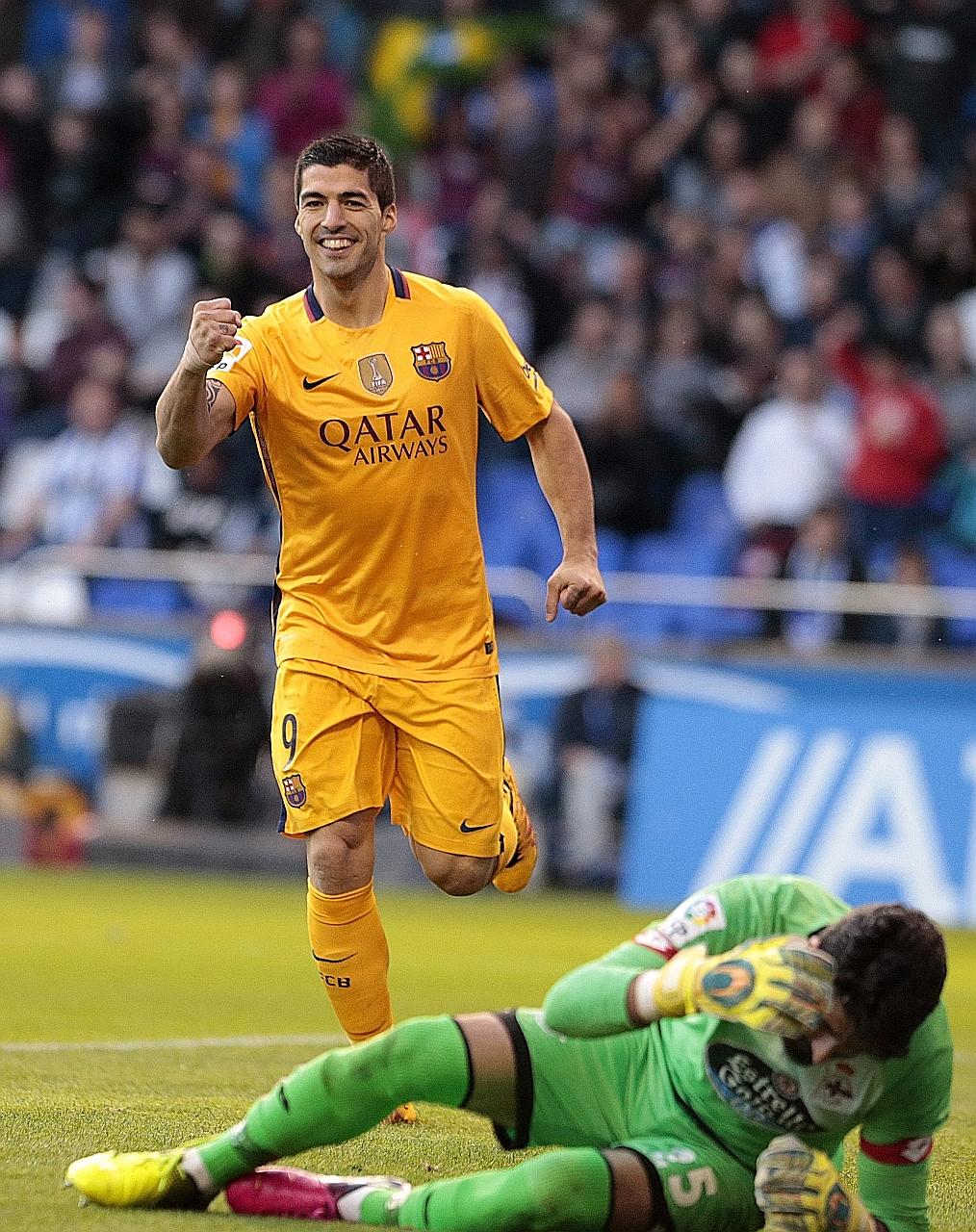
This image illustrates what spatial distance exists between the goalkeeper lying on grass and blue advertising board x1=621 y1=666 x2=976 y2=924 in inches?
319

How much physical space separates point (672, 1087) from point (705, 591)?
10867 mm

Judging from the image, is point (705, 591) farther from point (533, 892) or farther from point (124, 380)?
point (124, 380)

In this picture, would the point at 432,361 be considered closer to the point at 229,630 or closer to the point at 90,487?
the point at 229,630

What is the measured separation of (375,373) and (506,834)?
4.58ft

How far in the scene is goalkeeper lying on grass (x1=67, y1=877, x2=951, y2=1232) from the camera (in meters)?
4.01

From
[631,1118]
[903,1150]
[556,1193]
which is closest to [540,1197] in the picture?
[556,1193]

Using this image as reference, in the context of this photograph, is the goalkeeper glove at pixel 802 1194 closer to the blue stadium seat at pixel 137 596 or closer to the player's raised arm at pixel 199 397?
the player's raised arm at pixel 199 397

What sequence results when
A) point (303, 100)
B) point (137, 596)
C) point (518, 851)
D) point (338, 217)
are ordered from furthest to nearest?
1. point (303, 100)
2. point (137, 596)
3. point (518, 851)
4. point (338, 217)

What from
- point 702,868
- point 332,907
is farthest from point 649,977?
point 702,868

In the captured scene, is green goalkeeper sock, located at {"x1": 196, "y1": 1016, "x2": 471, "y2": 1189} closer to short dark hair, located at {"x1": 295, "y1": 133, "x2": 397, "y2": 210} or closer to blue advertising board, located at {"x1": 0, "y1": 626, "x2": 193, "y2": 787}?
short dark hair, located at {"x1": 295, "y1": 133, "x2": 397, "y2": 210}

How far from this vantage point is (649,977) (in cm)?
407

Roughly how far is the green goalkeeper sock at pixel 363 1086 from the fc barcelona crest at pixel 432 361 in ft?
7.89

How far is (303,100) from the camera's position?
1967 cm

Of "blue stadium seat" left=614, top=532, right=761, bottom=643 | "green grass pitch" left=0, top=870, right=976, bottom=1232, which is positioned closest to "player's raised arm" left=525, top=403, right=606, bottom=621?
"green grass pitch" left=0, top=870, right=976, bottom=1232
